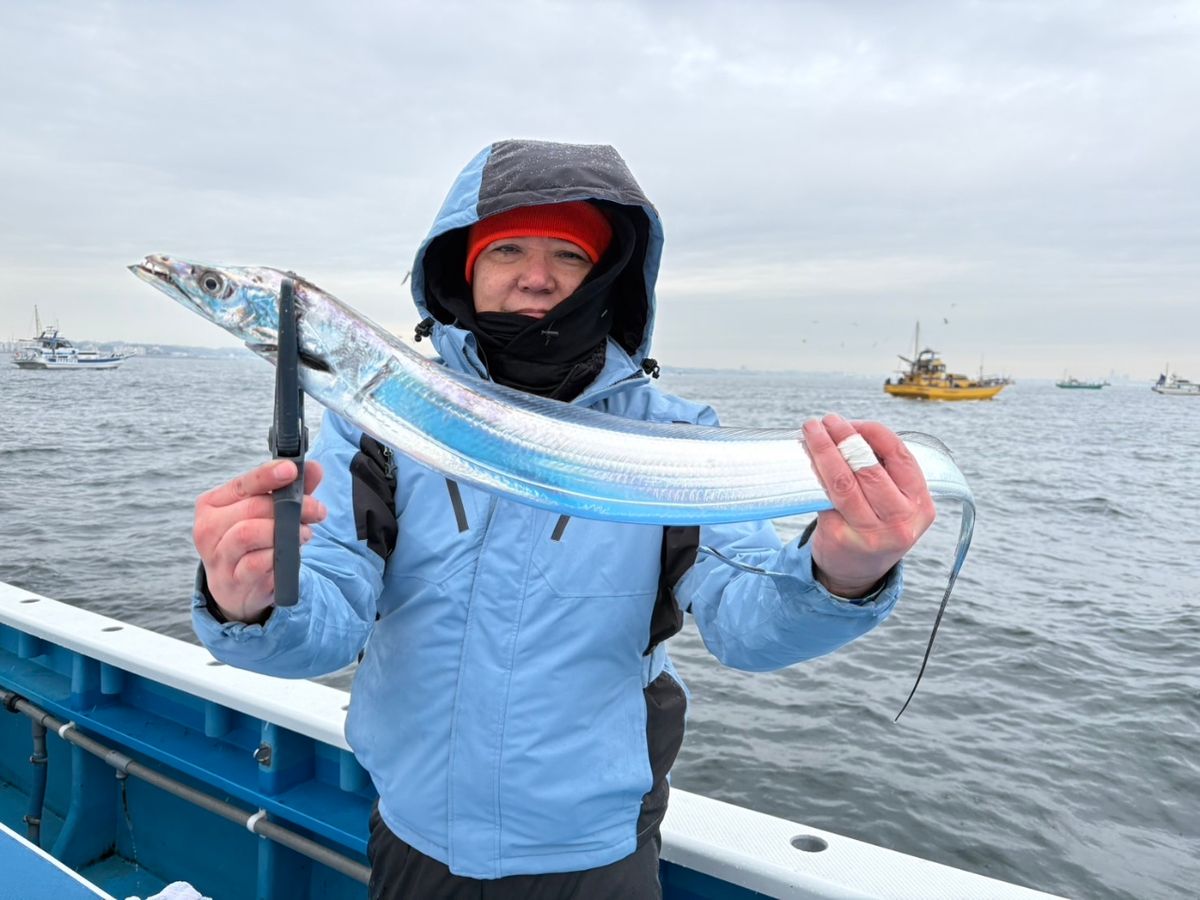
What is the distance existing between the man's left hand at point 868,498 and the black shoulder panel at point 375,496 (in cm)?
106

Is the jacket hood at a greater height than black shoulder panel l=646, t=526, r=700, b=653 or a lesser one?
greater

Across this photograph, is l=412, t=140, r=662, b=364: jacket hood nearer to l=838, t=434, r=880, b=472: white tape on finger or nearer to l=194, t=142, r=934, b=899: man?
l=194, t=142, r=934, b=899: man

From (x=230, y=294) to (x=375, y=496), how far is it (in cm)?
61

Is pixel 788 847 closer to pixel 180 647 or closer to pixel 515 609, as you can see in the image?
pixel 515 609

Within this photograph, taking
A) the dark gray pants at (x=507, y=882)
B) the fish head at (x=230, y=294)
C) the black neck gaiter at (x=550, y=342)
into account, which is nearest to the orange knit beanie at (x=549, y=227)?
the black neck gaiter at (x=550, y=342)

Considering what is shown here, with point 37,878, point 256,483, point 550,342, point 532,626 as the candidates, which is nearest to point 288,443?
point 256,483

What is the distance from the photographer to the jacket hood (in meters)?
2.29

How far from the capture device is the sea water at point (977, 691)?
7.11m

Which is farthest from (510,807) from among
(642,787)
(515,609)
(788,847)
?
(788,847)

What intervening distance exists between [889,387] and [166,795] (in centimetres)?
9513

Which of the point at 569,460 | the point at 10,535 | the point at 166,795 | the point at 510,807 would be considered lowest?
the point at 10,535

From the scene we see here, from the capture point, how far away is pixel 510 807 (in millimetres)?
1943

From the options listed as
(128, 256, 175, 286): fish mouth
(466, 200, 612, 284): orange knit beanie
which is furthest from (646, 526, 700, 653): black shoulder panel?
(128, 256, 175, 286): fish mouth

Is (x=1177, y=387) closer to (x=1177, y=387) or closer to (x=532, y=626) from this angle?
(x=1177, y=387)
